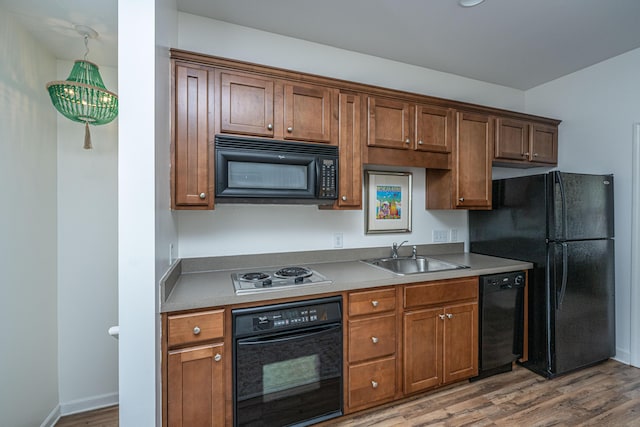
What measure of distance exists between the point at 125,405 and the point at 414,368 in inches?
67.1

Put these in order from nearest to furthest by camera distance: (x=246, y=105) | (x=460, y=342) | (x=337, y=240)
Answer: (x=246, y=105) < (x=460, y=342) < (x=337, y=240)

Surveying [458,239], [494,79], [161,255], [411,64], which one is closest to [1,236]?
[161,255]

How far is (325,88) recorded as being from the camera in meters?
2.01

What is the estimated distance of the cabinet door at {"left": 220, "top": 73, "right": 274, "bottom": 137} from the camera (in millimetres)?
1782

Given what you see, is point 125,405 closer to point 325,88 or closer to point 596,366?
point 325,88

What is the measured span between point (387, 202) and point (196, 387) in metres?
1.96

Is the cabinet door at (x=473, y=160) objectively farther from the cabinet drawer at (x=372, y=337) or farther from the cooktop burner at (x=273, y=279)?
the cooktop burner at (x=273, y=279)

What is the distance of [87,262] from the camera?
207 centimetres

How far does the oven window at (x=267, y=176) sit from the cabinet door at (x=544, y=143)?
7.72ft

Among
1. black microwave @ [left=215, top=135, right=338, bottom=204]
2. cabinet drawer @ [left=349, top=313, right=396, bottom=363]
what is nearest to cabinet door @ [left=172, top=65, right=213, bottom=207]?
black microwave @ [left=215, top=135, right=338, bottom=204]

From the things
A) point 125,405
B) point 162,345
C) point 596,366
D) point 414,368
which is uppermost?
point 162,345

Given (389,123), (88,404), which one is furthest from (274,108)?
(88,404)

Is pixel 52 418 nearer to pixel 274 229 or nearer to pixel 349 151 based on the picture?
pixel 274 229

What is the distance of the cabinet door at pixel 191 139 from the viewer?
1689 mm
